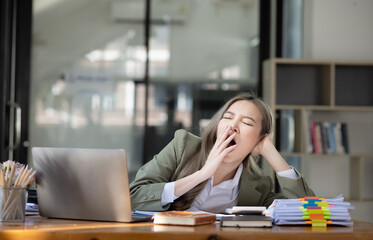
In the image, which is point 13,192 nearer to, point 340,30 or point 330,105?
point 330,105

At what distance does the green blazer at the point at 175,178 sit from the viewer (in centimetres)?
270

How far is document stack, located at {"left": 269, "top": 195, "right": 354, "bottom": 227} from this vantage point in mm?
2199

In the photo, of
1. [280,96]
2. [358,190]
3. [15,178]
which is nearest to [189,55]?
[280,96]

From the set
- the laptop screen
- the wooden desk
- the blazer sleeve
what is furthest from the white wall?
the laptop screen

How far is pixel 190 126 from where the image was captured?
5910 mm

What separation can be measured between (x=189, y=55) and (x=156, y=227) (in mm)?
3983

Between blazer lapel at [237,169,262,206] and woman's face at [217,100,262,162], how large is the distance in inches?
4.1

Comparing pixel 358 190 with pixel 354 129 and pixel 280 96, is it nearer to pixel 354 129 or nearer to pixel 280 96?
pixel 354 129

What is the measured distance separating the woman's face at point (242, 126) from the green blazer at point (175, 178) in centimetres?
14

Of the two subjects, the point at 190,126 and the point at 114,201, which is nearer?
the point at 114,201

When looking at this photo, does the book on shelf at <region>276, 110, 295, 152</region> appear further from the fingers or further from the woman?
the fingers

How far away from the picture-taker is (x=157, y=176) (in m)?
2.79

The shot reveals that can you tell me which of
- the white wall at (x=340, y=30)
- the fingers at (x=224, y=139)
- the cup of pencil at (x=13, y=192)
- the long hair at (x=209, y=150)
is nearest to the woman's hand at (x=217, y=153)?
the fingers at (x=224, y=139)

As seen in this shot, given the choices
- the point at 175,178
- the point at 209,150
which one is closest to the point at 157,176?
the point at 175,178
